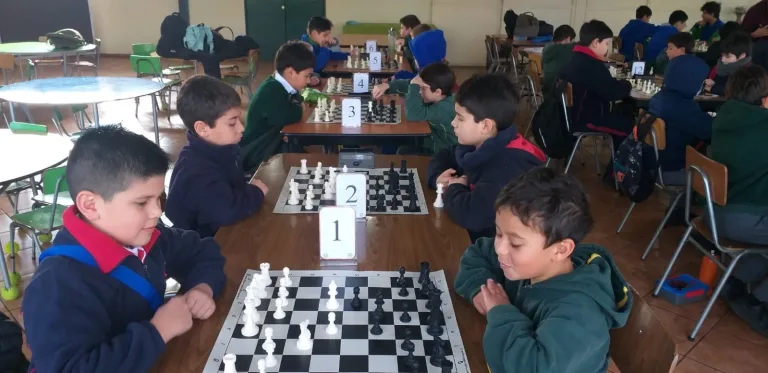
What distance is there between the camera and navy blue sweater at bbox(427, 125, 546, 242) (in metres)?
1.89

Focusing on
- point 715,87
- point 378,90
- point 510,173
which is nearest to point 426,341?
point 510,173

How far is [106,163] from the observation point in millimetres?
1241

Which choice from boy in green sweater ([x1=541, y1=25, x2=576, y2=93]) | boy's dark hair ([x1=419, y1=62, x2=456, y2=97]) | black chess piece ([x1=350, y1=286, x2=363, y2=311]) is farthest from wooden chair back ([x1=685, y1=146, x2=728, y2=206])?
boy in green sweater ([x1=541, y1=25, x2=576, y2=93])

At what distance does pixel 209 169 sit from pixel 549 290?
4.03ft

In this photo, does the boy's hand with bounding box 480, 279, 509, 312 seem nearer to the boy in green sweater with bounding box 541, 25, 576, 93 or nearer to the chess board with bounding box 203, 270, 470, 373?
the chess board with bounding box 203, 270, 470, 373

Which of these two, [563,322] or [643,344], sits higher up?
[563,322]

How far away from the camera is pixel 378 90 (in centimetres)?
385

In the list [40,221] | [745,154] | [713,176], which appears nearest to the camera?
[713,176]

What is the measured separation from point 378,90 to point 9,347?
282cm

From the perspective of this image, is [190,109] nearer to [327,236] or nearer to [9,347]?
[327,236]

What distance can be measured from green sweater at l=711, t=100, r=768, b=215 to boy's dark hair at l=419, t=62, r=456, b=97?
1.41 m

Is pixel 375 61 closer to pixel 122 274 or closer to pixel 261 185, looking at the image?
pixel 261 185

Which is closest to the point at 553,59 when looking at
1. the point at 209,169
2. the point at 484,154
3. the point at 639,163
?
the point at 639,163

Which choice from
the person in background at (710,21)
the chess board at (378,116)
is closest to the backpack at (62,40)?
the chess board at (378,116)
